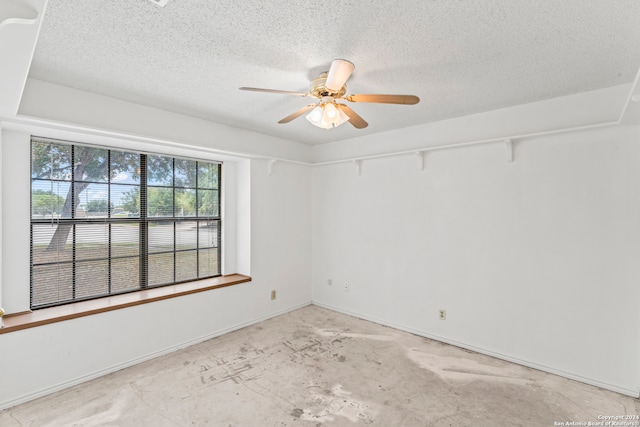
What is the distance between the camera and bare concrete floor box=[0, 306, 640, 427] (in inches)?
84.3

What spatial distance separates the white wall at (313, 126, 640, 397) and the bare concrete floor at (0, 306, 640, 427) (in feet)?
1.05

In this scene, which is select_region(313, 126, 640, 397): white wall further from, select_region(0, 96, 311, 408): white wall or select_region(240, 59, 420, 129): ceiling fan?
select_region(240, 59, 420, 129): ceiling fan

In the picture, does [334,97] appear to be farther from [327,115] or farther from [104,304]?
[104,304]

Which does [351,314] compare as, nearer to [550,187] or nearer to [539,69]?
[550,187]

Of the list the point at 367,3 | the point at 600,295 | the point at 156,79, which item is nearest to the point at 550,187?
the point at 600,295

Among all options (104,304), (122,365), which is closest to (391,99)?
(104,304)

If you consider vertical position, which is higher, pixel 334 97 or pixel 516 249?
pixel 334 97

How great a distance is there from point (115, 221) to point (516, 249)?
4005mm

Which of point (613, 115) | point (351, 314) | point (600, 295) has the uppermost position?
point (613, 115)

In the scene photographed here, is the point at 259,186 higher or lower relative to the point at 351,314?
higher

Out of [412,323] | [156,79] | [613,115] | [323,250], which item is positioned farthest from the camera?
[323,250]

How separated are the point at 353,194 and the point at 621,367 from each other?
303cm

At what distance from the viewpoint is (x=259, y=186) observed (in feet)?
13.3

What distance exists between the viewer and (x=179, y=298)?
3.25 m
